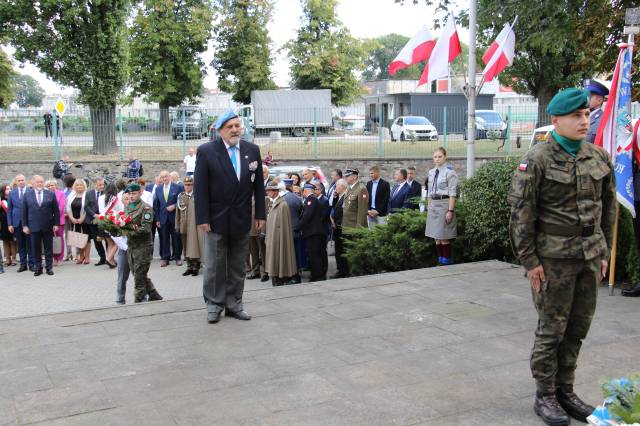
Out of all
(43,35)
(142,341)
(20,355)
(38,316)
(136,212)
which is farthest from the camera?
(43,35)

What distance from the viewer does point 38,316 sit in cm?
635

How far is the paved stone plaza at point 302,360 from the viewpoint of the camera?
414 centimetres

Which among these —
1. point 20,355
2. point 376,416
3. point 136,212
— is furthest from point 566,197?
point 136,212

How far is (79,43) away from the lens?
949 inches

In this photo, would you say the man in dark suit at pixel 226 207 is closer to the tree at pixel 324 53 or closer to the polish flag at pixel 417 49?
the polish flag at pixel 417 49

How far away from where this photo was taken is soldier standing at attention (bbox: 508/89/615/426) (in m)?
3.90

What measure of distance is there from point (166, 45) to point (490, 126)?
2267 centimetres

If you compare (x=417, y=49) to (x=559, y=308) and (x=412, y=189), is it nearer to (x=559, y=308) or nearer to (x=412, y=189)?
(x=412, y=189)

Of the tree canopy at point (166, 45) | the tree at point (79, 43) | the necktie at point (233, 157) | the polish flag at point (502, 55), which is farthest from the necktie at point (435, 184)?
the tree canopy at point (166, 45)

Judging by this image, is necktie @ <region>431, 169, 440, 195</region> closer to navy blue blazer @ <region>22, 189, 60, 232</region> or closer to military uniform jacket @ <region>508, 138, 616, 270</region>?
military uniform jacket @ <region>508, 138, 616, 270</region>

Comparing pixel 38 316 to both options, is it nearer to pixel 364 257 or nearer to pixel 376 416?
pixel 376 416

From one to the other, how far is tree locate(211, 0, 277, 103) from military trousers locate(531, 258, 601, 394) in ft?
135

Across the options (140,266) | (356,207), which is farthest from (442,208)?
(140,266)

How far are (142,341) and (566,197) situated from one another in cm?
356
